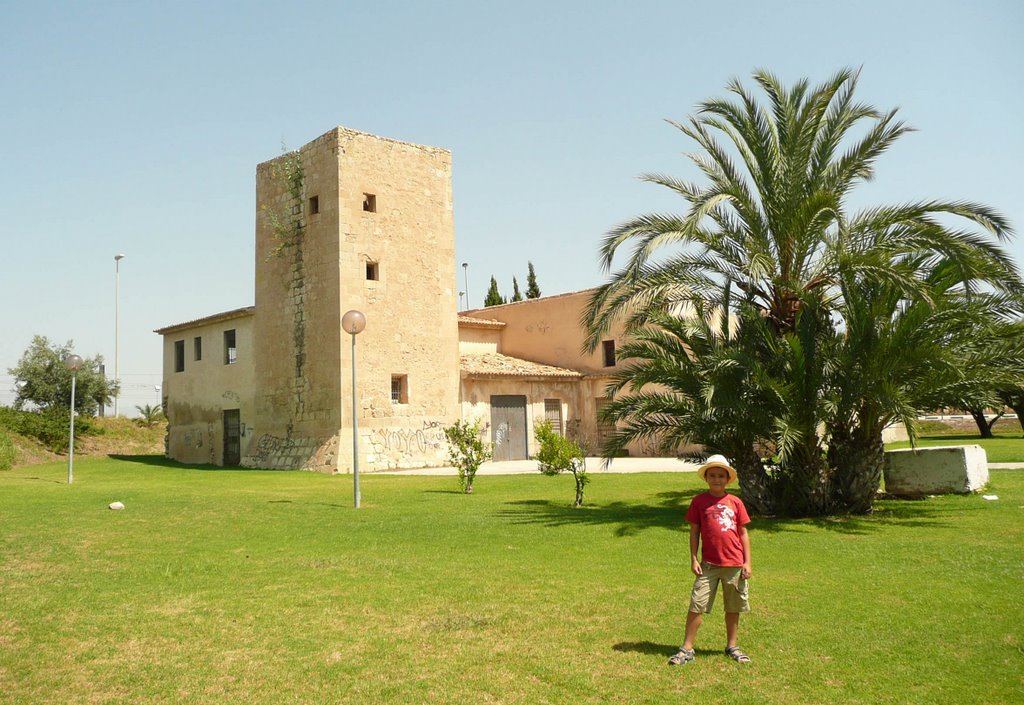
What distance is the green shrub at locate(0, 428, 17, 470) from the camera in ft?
91.6

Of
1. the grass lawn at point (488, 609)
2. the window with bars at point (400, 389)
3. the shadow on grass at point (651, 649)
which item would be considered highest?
the window with bars at point (400, 389)

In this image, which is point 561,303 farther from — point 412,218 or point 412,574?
point 412,574

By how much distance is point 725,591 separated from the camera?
20.1ft

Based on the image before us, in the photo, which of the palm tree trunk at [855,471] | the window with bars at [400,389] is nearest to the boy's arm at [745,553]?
the palm tree trunk at [855,471]

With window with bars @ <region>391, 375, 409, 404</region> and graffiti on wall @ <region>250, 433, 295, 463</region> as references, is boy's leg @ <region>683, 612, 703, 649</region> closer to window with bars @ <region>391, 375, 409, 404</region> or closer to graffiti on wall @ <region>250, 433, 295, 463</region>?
window with bars @ <region>391, 375, 409, 404</region>

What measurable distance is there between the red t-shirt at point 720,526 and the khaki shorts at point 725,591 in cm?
7

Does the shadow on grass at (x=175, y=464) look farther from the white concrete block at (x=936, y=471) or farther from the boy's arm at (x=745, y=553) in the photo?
the boy's arm at (x=745, y=553)

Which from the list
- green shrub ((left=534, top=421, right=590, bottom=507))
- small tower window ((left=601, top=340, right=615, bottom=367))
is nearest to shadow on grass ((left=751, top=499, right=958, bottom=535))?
green shrub ((left=534, top=421, right=590, bottom=507))

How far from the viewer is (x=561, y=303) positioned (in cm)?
3431

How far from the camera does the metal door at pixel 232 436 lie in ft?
103

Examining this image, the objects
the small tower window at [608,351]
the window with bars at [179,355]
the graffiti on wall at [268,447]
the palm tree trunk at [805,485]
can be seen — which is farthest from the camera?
the window with bars at [179,355]

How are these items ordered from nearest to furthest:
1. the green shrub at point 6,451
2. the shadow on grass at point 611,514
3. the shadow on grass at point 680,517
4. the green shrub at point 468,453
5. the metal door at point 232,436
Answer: the shadow on grass at point 680,517, the shadow on grass at point 611,514, the green shrub at point 468,453, the green shrub at point 6,451, the metal door at point 232,436

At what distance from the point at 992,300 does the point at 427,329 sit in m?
19.1

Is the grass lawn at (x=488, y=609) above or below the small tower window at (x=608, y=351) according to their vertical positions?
below
